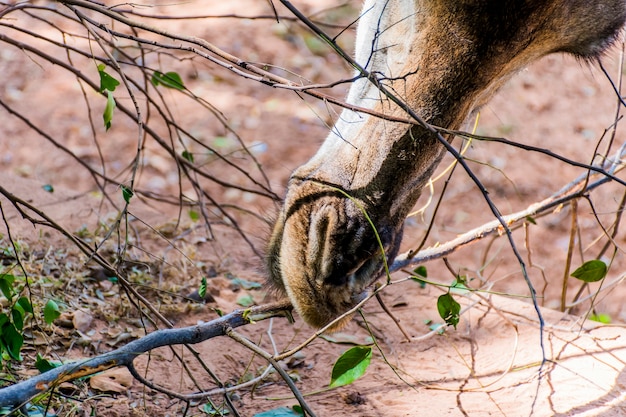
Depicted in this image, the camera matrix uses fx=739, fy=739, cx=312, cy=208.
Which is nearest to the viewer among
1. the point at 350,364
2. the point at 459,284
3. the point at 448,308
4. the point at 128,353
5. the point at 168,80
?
the point at 128,353

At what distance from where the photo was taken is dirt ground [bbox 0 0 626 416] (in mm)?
2572

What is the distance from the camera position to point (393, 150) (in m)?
2.05

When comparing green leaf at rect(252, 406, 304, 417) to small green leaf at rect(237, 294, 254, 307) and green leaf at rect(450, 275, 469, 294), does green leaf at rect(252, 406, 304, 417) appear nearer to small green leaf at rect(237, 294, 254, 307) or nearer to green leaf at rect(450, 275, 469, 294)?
green leaf at rect(450, 275, 469, 294)

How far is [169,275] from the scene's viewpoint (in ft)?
11.1

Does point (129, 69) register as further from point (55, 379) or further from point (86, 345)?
point (55, 379)

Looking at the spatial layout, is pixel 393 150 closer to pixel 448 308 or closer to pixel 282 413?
pixel 448 308

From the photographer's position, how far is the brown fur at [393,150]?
202cm

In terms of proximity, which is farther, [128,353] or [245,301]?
[245,301]

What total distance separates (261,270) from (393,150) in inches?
25.8

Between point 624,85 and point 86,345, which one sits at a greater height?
point 624,85

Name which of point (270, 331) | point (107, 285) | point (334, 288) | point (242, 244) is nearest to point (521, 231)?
point (242, 244)

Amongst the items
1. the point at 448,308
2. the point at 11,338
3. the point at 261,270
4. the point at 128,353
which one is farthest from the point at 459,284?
the point at 11,338

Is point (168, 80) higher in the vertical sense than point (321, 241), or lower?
higher

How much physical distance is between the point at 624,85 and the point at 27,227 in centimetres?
611
